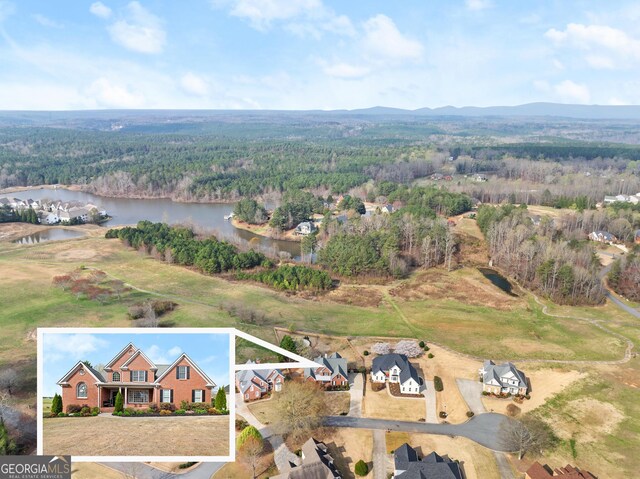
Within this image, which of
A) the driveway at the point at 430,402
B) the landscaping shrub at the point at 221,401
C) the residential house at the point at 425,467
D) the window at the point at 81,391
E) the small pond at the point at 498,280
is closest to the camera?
the window at the point at 81,391

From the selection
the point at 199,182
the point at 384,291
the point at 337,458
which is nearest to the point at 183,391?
the point at 337,458

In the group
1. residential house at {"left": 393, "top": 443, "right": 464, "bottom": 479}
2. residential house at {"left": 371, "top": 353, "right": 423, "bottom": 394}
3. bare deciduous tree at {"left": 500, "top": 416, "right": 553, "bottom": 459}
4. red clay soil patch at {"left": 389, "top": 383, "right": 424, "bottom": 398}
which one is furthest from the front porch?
residential house at {"left": 371, "top": 353, "right": 423, "bottom": 394}

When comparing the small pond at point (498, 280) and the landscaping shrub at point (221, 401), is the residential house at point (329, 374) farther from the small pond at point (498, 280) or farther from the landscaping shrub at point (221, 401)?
the small pond at point (498, 280)

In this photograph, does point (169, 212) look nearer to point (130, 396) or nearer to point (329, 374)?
point (329, 374)

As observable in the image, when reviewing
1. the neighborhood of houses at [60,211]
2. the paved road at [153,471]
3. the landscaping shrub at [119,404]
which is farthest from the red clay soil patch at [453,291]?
the neighborhood of houses at [60,211]

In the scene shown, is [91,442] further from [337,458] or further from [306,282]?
[306,282]
